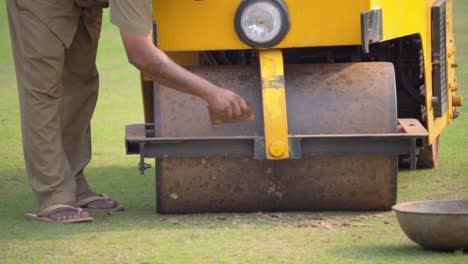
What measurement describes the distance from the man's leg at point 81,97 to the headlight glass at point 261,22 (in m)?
0.92

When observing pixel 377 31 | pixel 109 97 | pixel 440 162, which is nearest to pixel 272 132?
pixel 377 31

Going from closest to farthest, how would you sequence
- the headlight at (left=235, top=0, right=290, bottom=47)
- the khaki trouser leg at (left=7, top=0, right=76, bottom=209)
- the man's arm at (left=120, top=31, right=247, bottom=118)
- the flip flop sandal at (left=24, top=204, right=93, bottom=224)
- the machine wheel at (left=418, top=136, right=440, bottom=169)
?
the man's arm at (left=120, top=31, right=247, bottom=118), the headlight at (left=235, top=0, right=290, bottom=47), the flip flop sandal at (left=24, top=204, right=93, bottom=224), the khaki trouser leg at (left=7, top=0, right=76, bottom=209), the machine wheel at (left=418, top=136, right=440, bottom=169)

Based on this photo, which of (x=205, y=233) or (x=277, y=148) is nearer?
(x=205, y=233)

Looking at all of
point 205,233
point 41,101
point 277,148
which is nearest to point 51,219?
point 41,101

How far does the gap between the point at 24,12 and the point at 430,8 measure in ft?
8.14

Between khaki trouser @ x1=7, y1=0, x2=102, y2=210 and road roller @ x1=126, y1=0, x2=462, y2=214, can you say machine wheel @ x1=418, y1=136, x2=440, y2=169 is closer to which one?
road roller @ x1=126, y1=0, x2=462, y2=214

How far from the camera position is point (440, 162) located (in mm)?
9031

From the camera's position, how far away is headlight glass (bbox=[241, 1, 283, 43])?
645 cm

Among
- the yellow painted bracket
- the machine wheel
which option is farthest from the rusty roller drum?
the machine wheel

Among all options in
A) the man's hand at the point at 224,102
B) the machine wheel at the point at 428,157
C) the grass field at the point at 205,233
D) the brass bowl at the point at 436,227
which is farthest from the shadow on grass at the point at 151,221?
the machine wheel at the point at 428,157

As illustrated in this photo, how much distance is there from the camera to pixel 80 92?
7.30 m

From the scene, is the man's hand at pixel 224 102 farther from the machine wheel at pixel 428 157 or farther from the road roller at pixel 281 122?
the machine wheel at pixel 428 157

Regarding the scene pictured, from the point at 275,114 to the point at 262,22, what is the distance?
1.69ft

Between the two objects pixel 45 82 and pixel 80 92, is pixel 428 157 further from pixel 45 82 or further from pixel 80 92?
pixel 45 82
